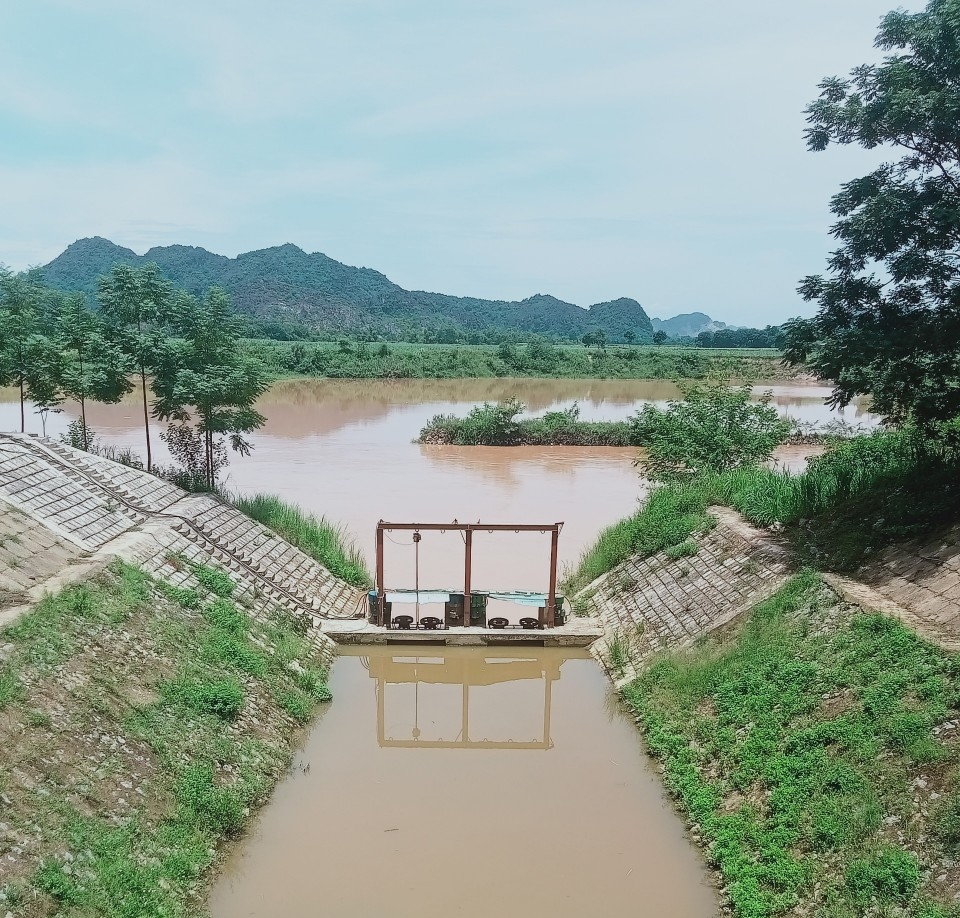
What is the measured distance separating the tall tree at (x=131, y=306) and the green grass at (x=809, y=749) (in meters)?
14.1

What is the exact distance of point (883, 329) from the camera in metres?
12.0

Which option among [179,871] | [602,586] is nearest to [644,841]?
[179,871]

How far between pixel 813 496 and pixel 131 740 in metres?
11.6

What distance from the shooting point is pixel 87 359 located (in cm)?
1898

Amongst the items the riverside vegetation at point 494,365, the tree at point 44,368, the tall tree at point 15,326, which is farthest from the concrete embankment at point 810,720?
the riverside vegetation at point 494,365

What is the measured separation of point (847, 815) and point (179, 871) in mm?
6488

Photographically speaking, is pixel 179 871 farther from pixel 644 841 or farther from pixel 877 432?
pixel 877 432

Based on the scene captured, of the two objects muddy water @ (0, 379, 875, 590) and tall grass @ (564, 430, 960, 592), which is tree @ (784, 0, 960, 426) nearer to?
tall grass @ (564, 430, 960, 592)

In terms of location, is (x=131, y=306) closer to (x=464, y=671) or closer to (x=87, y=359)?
(x=87, y=359)

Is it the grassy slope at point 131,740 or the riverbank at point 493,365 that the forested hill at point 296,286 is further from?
the grassy slope at point 131,740

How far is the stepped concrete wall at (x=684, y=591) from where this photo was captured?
1239 centimetres

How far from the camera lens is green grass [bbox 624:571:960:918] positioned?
23.0 feet

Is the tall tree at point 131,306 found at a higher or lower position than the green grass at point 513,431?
higher

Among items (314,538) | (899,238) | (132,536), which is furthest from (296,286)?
(899,238)
